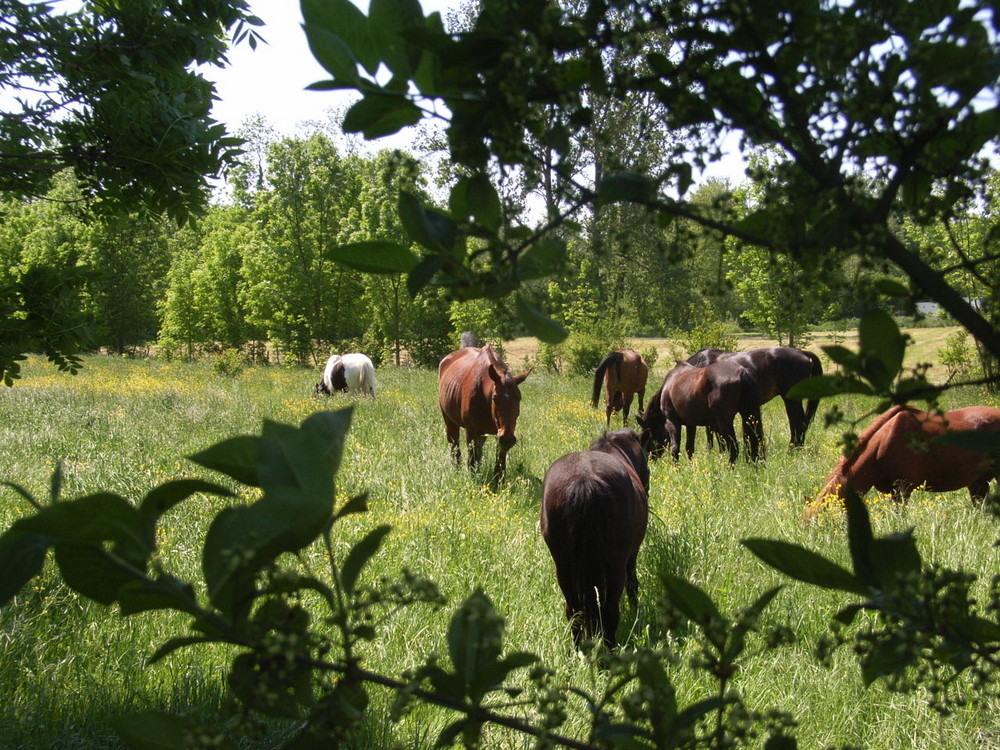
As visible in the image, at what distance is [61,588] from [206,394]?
11.5m

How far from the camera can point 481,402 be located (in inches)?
310

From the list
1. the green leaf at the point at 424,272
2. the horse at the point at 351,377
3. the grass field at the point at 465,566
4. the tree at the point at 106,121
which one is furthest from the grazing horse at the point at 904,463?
the horse at the point at 351,377

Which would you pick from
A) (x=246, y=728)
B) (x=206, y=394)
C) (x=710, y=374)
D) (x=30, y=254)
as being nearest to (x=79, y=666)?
(x=246, y=728)

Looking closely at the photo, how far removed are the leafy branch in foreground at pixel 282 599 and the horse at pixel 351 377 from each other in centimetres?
1526

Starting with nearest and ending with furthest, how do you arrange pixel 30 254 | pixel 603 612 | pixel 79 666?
1. pixel 79 666
2. pixel 603 612
3. pixel 30 254

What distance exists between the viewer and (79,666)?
3340 millimetres

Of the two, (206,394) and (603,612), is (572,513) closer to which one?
(603,612)

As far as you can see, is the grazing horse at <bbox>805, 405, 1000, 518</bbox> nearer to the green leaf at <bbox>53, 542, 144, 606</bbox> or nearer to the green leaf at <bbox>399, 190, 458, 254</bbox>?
the green leaf at <bbox>399, 190, 458, 254</bbox>

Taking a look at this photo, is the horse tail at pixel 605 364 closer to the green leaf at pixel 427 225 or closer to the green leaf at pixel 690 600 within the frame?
the green leaf at pixel 690 600

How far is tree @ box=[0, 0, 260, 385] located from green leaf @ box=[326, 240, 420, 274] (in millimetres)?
2535

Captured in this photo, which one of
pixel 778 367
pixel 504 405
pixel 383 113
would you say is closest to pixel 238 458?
pixel 383 113

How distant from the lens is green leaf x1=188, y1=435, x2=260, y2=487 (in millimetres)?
720

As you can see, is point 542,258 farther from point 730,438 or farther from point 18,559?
point 730,438

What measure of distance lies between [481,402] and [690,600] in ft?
23.0
